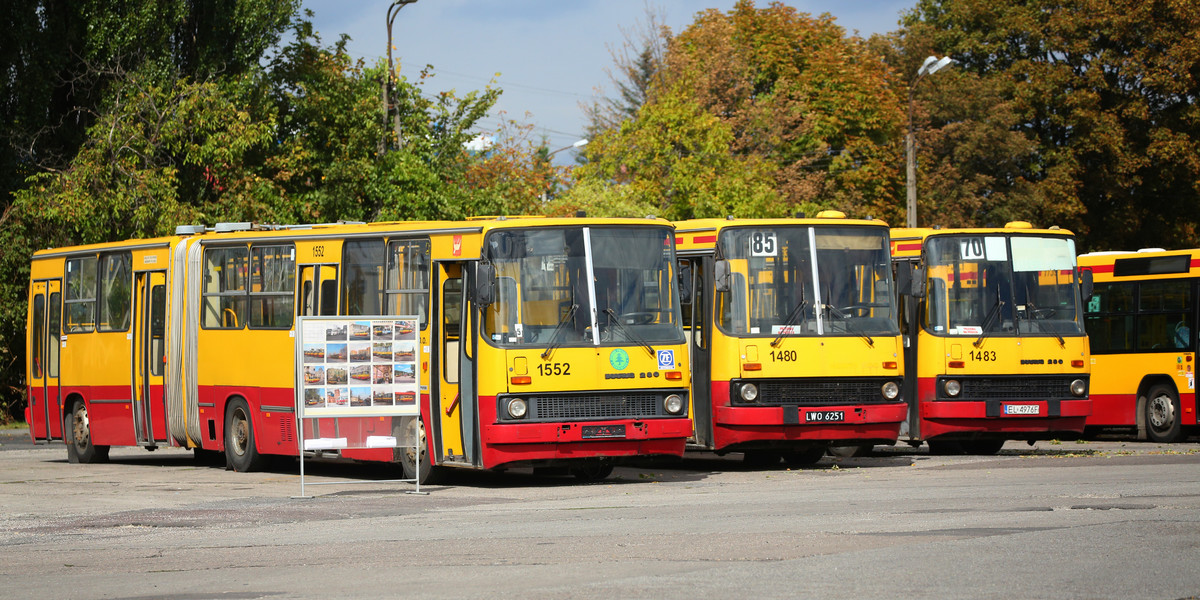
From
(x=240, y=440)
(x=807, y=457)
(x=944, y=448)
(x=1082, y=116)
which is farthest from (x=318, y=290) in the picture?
(x=1082, y=116)

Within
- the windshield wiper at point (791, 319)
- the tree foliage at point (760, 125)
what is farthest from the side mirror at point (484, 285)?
the tree foliage at point (760, 125)

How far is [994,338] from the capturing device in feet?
69.6

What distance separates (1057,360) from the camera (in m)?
21.3

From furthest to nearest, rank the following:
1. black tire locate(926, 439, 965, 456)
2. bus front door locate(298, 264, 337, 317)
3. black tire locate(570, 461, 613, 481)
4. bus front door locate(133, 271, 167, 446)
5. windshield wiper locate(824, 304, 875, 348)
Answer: black tire locate(926, 439, 965, 456), bus front door locate(133, 271, 167, 446), bus front door locate(298, 264, 337, 317), windshield wiper locate(824, 304, 875, 348), black tire locate(570, 461, 613, 481)

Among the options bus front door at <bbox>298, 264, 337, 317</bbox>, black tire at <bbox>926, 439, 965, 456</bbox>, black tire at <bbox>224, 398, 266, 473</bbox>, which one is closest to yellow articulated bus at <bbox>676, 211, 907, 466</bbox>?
black tire at <bbox>926, 439, 965, 456</bbox>

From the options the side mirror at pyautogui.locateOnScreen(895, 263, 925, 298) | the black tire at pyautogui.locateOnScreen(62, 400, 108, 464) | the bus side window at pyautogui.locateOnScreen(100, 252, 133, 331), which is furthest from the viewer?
the black tire at pyautogui.locateOnScreen(62, 400, 108, 464)

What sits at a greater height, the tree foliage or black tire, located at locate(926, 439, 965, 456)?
the tree foliage

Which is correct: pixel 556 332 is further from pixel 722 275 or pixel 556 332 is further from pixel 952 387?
pixel 952 387

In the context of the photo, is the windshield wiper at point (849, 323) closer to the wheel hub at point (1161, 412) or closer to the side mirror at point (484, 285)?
the side mirror at point (484, 285)

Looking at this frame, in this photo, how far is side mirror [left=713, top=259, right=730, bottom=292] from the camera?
734 inches

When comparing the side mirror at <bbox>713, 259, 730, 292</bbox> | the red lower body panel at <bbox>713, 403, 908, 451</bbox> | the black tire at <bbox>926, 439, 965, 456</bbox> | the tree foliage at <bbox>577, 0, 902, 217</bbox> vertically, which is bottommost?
the black tire at <bbox>926, 439, 965, 456</bbox>

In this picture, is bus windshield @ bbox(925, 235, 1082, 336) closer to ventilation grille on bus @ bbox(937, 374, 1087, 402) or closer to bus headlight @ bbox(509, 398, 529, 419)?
ventilation grille on bus @ bbox(937, 374, 1087, 402)

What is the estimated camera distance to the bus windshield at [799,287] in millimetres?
19203

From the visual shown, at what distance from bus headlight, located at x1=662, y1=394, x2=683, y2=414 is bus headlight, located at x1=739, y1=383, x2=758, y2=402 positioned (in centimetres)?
176
